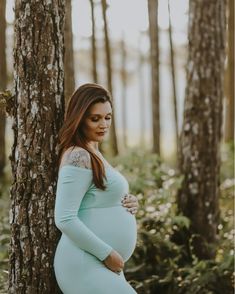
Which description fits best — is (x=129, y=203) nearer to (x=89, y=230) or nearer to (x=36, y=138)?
(x=89, y=230)

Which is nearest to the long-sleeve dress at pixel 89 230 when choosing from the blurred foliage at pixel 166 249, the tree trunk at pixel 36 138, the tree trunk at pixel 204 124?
the tree trunk at pixel 36 138

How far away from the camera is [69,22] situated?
8547 millimetres

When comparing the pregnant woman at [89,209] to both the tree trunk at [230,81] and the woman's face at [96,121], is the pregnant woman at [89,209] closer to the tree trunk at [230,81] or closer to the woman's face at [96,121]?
the woman's face at [96,121]

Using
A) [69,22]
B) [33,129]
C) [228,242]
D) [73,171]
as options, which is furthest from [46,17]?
[228,242]

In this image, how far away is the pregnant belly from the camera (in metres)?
4.49

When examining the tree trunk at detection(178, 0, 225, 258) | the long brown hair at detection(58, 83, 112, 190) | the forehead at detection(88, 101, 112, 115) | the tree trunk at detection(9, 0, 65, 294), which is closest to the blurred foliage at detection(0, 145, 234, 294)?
the tree trunk at detection(178, 0, 225, 258)

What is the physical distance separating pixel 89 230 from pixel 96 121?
2.61 ft

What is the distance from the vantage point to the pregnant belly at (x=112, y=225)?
4492mm

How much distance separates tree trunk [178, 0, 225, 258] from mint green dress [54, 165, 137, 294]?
178 inches

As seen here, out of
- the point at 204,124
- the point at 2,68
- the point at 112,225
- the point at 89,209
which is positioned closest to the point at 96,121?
the point at 89,209

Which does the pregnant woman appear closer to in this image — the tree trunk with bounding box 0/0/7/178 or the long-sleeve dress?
the long-sleeve dress

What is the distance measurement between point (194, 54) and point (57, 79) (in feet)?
15.5

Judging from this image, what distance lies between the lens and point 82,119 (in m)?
4.54

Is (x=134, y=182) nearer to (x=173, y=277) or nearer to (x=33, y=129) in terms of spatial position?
(x=173, y=277)
